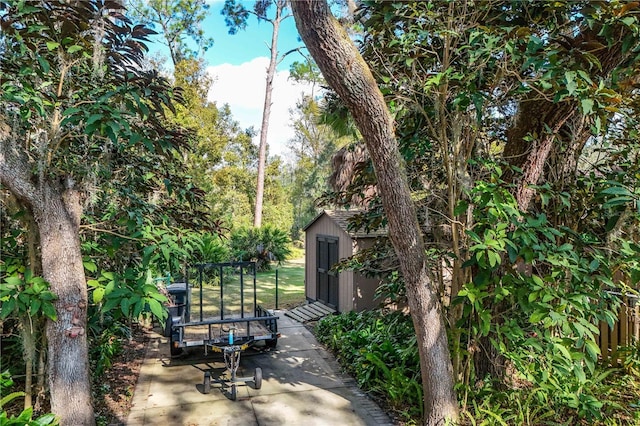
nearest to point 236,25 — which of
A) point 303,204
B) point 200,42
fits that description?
point 200,42

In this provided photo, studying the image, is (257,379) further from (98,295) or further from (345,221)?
A: (345,221)

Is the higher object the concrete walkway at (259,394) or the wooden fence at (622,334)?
the wooden fence at (622,334)

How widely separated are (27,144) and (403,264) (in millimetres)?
3276

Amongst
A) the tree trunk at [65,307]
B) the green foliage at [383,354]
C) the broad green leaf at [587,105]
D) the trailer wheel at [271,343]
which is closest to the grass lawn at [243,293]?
the trailer wheel at [271,343]

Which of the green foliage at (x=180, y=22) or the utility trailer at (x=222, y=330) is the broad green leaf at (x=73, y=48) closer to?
the utility trailer at (x=222, y=330)

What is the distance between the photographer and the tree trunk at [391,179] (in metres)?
3.03

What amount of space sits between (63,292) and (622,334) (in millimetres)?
5853

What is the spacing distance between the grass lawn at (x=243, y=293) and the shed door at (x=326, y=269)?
1.03 m

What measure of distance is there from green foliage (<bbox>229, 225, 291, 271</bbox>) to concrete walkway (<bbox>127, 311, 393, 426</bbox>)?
30.1 ft

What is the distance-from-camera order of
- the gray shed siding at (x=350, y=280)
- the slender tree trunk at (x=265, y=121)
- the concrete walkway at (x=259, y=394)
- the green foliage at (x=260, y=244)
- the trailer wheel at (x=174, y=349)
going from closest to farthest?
the concrete walkway at (x=259, y=394) → the trailer wheel at (x=174, y=349) → the gray shed siding at (x=350, y=280) → the green foliage at (x=260, y=244) → the slender tree trunk at (x=265, y=121)

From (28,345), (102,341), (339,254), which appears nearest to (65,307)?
(28,345)

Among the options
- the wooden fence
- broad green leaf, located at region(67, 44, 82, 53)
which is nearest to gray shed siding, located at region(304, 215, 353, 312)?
the wooden fence

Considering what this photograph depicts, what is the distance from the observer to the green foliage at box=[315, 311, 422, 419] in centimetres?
425

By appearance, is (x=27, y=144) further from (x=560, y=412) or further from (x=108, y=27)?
(x=560, y=412)
